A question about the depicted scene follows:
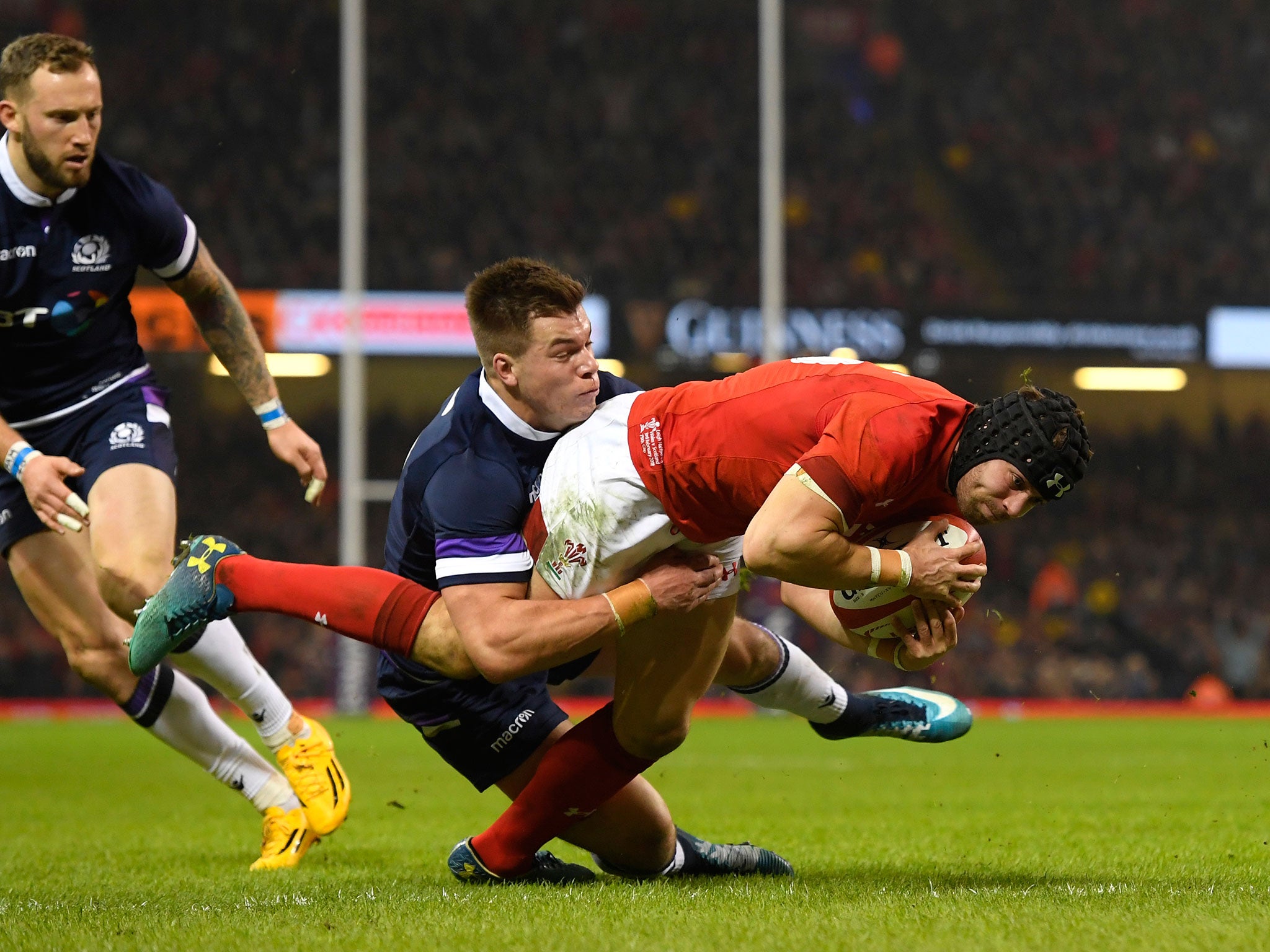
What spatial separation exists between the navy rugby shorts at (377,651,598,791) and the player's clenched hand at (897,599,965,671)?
1055mm

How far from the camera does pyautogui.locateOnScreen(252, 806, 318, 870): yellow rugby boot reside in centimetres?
505

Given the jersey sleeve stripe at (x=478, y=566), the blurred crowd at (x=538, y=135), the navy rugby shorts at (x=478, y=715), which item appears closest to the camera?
the jersey sleeve stripe at (x=478, y=566)

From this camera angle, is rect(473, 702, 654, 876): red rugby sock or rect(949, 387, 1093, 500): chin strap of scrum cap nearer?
rect(949, 387, 1093, 500): chin strap of scrum cap

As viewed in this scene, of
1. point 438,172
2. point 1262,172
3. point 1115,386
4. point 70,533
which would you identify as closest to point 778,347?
point 1115,386

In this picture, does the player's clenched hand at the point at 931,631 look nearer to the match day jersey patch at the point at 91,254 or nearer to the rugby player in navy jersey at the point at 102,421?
the rugby player in navy jersey at the point at 102,421

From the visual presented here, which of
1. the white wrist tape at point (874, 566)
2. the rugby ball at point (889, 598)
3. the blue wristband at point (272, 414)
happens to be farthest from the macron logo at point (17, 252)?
the white wrist tape at point (874, 566)

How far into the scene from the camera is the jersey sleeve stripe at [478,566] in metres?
4.25

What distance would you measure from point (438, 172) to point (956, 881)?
15.8 metres

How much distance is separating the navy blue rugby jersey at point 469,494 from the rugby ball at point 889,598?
0.93m

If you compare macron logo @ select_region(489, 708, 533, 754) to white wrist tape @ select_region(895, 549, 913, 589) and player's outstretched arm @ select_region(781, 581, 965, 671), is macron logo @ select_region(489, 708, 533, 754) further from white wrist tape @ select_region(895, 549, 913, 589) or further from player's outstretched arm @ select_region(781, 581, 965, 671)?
white wrist tape @ select_region(895, 549, 913, 589)

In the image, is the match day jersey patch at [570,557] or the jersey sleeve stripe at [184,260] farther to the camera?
the jersey sleeve stripe at [184,260]

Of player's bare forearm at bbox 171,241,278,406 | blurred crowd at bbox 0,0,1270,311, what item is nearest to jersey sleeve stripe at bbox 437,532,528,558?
player's bare forearm at bbox 171,241,278,406

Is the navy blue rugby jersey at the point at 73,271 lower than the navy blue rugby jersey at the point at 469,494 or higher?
higher

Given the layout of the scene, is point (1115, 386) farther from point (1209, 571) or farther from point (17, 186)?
point (17, 186)
